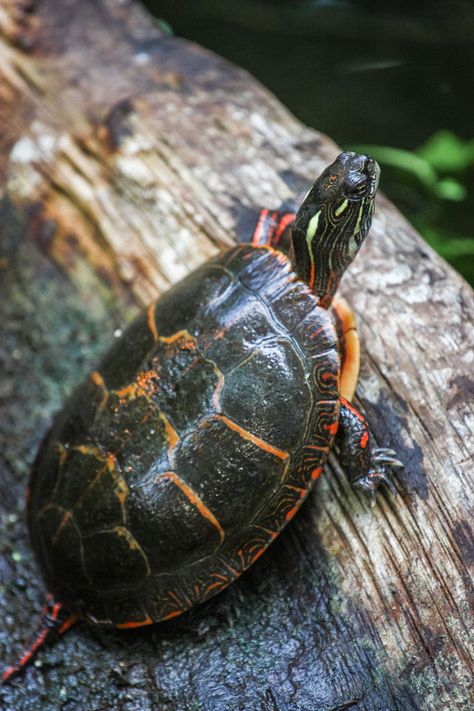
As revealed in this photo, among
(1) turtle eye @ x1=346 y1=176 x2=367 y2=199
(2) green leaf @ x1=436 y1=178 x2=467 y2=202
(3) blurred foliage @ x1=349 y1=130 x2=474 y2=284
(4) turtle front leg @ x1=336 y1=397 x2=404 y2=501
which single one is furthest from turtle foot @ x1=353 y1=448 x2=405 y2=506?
(2) green leaf @ x1=436 y1=178 x2=467 y2=202

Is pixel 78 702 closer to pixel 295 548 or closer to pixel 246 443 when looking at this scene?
pixel 295 548

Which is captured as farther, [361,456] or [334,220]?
[334,220]

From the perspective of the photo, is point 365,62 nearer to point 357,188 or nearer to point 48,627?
point 357,188

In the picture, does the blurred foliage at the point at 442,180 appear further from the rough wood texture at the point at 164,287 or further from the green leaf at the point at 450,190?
the rough wood texture at the point at 164,287

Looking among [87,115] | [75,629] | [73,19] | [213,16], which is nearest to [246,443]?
[75,629]

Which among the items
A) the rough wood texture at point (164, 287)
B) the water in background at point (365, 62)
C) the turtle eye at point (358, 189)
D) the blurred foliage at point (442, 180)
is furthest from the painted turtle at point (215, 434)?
the water in background at point (365, 62)

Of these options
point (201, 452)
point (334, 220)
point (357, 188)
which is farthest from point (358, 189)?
point (201, 452)
